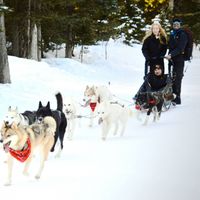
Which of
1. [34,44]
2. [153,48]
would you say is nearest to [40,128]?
[153,48]

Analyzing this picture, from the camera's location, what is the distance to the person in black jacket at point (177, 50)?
41.6 ft

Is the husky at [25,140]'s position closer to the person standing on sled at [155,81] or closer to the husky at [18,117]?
the husky at [18,117]

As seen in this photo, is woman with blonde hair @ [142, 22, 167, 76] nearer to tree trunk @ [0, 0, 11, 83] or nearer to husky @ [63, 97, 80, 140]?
husky @ [63, 97, 80, 140]

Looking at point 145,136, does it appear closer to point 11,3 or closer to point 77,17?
point 11,3

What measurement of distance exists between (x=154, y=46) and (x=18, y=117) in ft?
19.8

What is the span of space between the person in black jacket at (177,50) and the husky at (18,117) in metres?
5.52

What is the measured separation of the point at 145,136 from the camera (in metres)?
9.19

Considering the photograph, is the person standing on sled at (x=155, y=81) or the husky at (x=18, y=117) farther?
the person standing on sled at (x=155, y=81)

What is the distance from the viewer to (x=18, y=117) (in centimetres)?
715

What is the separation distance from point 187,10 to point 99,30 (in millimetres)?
7343

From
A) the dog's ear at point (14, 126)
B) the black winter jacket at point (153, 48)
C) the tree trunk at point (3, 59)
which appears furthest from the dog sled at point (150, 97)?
the dog's ear at point (14, 126)

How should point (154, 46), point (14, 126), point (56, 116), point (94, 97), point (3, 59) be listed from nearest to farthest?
point (14, 126), point (56, 116), point (94, 97), point (154, 46), point (3, 59)

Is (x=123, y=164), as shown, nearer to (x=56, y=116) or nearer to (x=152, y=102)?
(x=56, y=116)

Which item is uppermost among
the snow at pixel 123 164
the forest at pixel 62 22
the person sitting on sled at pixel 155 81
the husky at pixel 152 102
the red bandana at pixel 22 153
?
the forest at pixel 62 22
